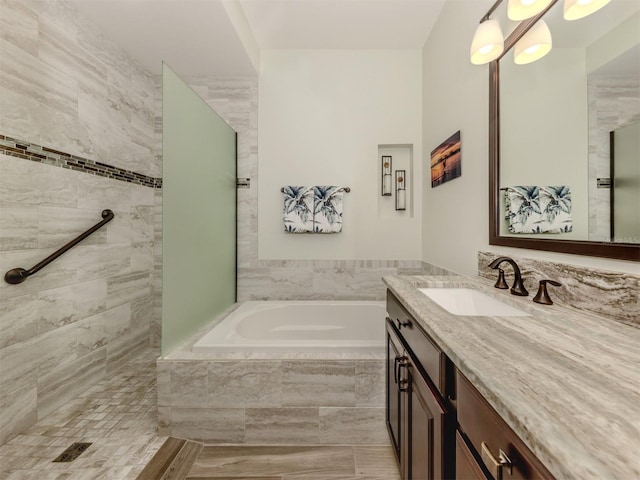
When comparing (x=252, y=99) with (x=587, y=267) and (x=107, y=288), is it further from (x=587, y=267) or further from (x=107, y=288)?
(x=587, y=267)

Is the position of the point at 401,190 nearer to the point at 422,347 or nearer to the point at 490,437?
the point at 422,347

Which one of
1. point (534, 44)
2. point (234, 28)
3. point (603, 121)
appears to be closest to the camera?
point (603, 121)

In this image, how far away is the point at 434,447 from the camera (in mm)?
717

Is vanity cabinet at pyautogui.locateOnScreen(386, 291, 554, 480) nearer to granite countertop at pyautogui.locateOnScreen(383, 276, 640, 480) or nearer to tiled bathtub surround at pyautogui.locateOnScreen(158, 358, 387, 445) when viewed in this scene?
granite countertop at pyautogui.locateOnScreen(383, 276, 640, 480)

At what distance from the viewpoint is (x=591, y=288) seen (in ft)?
2.74

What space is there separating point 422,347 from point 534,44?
1165 millimetres

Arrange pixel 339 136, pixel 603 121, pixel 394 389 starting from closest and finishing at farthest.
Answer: pixel 603 121
pixel 394 389
pixel 339 136

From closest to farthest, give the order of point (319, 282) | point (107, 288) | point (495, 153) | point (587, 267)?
point (587, 267)
point (495, 153)
point (107, 288)
point (319, 282)

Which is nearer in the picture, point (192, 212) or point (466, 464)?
point (466, 464)

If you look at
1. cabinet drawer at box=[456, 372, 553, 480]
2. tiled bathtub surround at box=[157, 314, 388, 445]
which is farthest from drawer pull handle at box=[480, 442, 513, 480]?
tiled bathtub surround at box=[157, 314, 388, 445]

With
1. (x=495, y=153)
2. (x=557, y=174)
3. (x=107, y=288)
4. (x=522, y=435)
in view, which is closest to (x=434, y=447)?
(x=522, y=435)

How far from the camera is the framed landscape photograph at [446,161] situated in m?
1.69

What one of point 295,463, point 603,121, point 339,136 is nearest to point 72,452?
point 295,463

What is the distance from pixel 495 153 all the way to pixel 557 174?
0.39 m
